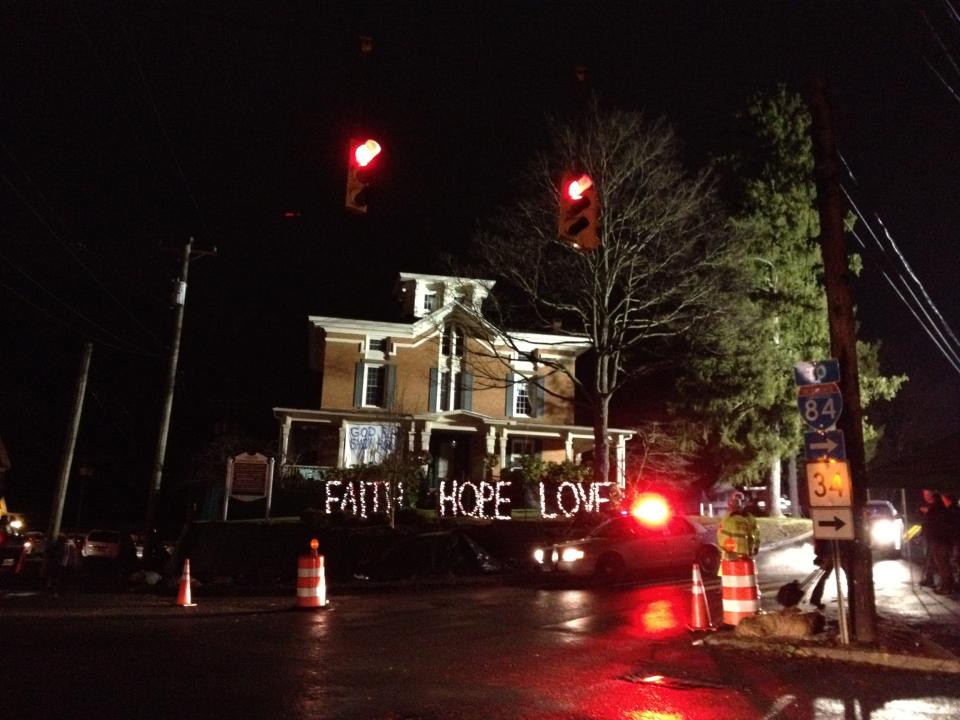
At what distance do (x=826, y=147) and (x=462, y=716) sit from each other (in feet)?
26.5

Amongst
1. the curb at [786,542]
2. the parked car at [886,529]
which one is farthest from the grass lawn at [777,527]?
the parked car at [886,529]

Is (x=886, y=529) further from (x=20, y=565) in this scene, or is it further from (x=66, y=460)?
(x=20, y=565)

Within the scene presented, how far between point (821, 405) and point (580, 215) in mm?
3479

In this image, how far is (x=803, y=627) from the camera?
9.40 m

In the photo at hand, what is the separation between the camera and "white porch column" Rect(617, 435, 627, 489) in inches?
1262

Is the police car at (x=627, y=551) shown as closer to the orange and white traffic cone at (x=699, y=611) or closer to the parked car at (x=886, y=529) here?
the orange and white traffic cone at (x=699, y=611)

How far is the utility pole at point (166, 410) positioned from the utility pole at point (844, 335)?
17468 mm

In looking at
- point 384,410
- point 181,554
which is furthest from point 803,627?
point 384,410

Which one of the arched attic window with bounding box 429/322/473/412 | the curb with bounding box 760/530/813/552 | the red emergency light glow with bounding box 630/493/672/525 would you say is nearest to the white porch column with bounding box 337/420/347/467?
the arched attic window with bounding box 429/322/473/412

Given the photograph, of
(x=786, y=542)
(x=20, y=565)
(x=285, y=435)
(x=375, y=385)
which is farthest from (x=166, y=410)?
(x=786, y=542)

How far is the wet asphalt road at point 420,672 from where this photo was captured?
6.71 meters

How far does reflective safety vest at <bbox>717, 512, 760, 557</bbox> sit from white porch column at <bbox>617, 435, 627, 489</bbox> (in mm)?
19521

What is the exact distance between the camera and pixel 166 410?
913 inches

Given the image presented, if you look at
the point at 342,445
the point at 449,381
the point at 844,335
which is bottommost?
the point at 844,335
